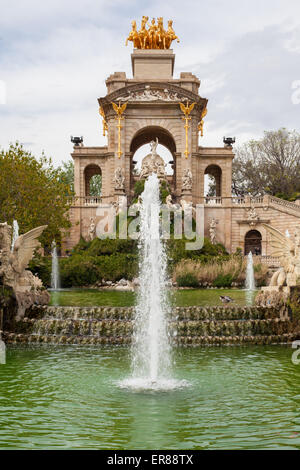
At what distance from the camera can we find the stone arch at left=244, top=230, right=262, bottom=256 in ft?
136

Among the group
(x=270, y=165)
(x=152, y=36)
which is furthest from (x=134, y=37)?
(x=270, y=165)

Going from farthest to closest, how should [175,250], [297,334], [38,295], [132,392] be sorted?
[175,250], [38,295], [297,334], [132,392]

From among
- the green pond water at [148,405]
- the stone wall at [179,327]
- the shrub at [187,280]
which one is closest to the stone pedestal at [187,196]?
the shrub at [187,280]

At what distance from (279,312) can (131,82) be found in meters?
30.4

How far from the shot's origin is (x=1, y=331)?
1459 cm

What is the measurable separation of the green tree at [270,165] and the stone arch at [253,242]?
8331 millimetres

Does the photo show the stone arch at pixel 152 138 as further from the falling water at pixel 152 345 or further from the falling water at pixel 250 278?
the falling water at pixel 152 345

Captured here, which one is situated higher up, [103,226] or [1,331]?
[103,226]

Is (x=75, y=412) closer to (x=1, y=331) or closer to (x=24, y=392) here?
(x=24, y=392)

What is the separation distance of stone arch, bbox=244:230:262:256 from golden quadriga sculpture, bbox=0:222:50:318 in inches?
1047

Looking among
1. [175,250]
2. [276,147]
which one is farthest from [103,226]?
[276,147]

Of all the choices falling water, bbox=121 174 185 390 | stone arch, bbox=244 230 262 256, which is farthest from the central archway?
falling water, bbox=121 174 185 390

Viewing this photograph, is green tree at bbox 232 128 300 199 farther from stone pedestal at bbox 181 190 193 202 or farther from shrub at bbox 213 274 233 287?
shrub at bbox 213 274 233 287

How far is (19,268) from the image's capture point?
16.1m
